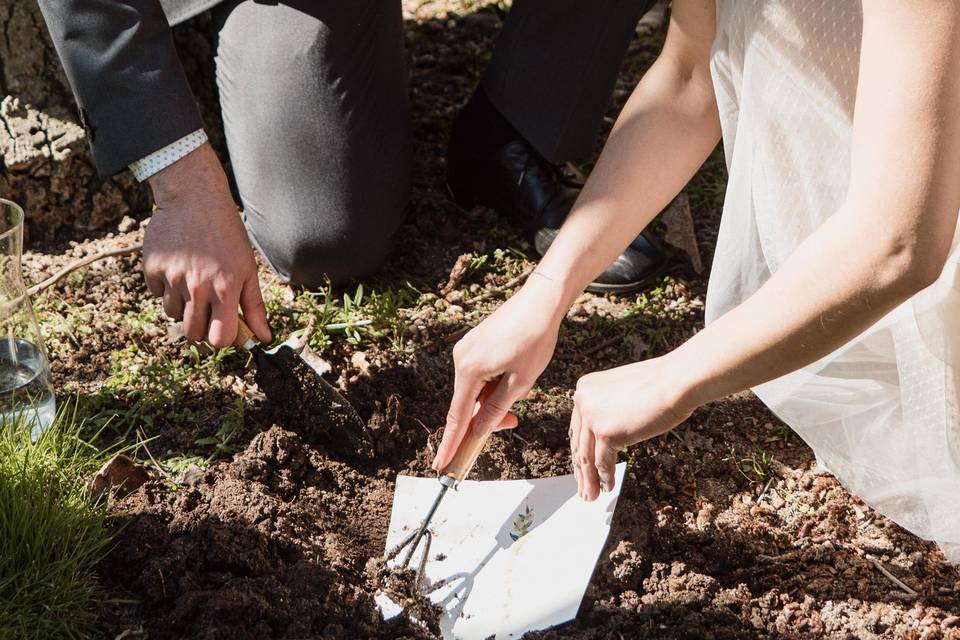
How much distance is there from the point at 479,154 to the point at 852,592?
1.49m

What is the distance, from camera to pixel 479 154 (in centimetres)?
265

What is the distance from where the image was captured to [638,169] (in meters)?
1.69

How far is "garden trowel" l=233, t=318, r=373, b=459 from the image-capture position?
1933 millimetres

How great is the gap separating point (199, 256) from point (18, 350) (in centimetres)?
43

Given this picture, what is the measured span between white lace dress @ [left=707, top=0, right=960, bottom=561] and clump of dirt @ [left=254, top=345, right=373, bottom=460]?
0.82m

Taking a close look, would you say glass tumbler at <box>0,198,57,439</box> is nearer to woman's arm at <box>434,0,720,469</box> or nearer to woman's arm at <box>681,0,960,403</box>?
woman's arm at <box>434,0,720,469</box>

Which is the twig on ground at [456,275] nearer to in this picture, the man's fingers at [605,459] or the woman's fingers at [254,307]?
the woman's fingers at [254,307]

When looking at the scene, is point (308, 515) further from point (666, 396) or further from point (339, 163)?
point (339, 163)

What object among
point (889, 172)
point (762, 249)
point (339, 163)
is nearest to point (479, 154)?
point (339, 163)

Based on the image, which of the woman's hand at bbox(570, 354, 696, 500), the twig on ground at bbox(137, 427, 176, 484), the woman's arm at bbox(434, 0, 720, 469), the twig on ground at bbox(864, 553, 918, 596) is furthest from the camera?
the twig on ground at bbox(137, 427, 176, 484)

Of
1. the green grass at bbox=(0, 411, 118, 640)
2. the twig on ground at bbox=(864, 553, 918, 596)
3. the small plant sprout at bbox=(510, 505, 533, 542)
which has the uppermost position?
the twig on ground at bbox=(864, 553, 918, 596)

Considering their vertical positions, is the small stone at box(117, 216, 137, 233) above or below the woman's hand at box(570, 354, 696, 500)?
below

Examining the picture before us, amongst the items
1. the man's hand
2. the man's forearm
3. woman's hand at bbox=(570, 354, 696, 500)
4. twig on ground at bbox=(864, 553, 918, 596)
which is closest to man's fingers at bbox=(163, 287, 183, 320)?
the man's hand

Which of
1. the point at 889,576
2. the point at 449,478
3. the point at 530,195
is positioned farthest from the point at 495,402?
the point at 530,195
